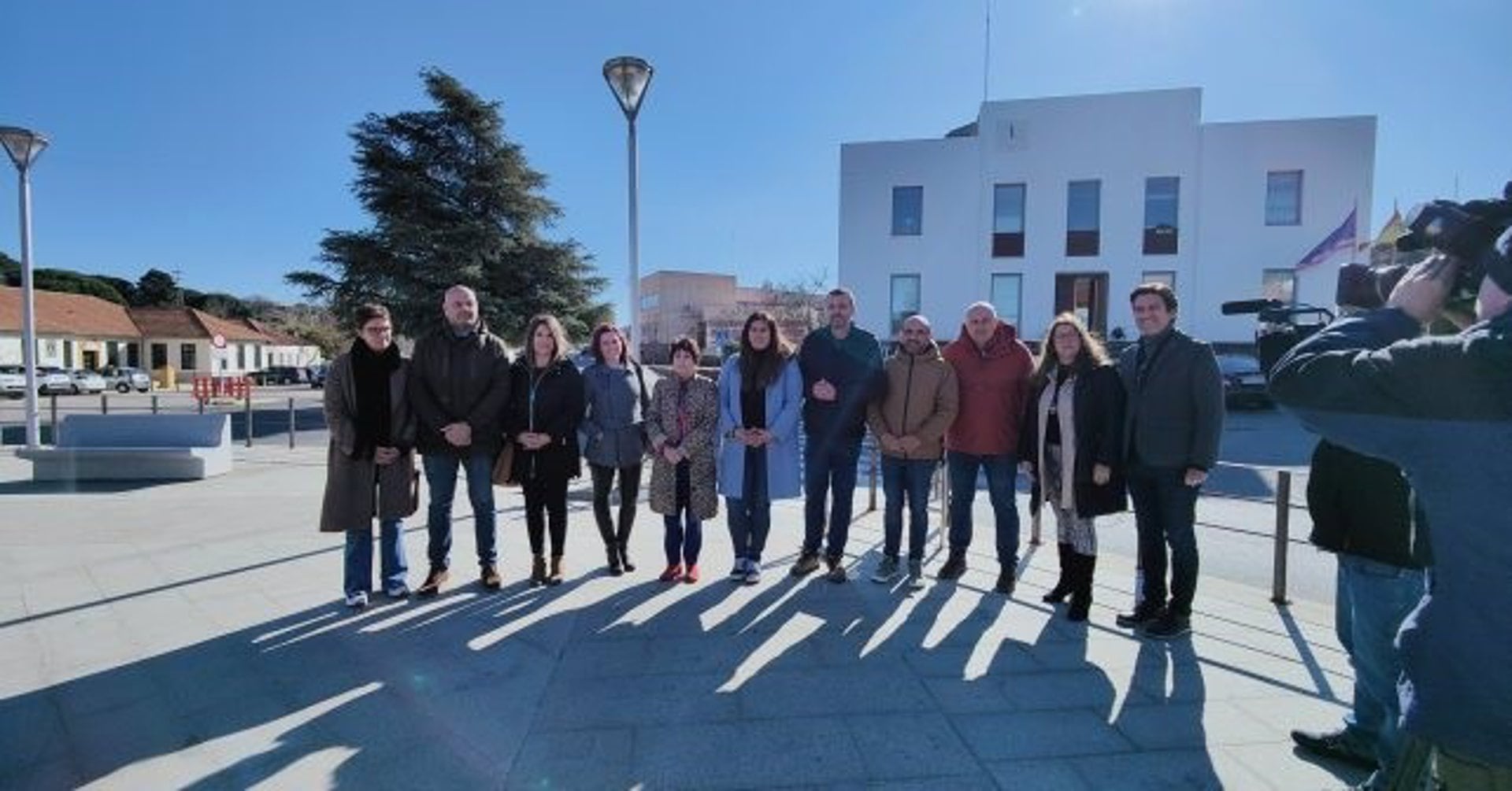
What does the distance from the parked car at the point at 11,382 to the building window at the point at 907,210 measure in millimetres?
35565

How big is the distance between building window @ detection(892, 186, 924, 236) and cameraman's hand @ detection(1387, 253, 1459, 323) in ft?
87.7

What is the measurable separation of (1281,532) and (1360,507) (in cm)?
254

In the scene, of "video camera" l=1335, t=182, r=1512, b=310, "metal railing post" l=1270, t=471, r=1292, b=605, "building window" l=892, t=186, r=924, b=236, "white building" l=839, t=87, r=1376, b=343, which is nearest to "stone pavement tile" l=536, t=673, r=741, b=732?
"video camera" l=1335, t=182, r=1512, b=310

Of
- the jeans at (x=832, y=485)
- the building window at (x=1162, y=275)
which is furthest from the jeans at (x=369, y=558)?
the building window at (x=1162, y=275)

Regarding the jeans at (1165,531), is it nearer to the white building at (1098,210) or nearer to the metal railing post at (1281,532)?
the metal railing post at (1281,532)

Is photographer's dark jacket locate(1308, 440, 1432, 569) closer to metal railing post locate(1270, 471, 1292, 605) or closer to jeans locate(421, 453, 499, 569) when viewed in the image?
metal railing post locate(1270, 471, 1292, 605)

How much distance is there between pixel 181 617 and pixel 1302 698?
19.8 feet

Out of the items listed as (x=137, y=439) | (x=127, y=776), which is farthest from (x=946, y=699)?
(x=137, y=439)

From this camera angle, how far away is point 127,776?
116 inches

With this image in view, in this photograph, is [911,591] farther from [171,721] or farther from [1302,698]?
[171,721]

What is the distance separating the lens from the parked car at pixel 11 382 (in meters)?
32.4

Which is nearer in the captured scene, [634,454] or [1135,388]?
[1135,388]

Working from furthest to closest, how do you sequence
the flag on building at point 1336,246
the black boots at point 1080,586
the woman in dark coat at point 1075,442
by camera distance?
the flag on building at point 1336,246
the black boots at point 1080,586
the woman in dark coat at point 1075,442

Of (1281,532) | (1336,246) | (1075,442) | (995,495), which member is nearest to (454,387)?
(995,495)
